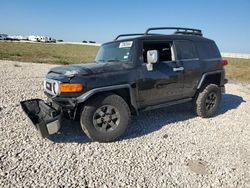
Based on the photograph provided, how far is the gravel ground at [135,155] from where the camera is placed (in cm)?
379

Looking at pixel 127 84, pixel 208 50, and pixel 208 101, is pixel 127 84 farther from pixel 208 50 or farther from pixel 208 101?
pixel 208 50

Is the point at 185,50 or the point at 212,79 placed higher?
the point at 185,50

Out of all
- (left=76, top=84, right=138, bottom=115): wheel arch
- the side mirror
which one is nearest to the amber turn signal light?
Answer: (left=76, top=84, right=138, bottom=115): wheel arch

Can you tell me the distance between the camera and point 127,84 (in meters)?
5.00

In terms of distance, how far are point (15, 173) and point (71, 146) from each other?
1115mm

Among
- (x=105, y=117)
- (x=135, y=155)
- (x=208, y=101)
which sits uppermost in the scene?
(x=105, y=117)

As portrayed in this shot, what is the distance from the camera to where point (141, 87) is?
17.2 ft

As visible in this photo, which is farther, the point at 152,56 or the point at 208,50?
the point at 208,50

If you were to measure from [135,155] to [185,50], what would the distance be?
297 cm

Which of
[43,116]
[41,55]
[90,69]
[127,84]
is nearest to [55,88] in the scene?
[43,116]

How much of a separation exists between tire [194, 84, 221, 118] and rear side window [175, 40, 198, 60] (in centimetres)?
94

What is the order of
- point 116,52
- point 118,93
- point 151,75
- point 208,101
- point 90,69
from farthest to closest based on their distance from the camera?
point 208,101 → point 116,52 → point 151,75 → point 118,93 → point 90,69

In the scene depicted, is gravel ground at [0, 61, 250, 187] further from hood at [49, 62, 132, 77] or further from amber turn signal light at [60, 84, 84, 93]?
hood at [49, 62, 132, 77]

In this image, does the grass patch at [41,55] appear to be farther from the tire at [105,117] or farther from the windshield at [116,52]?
the tire at [105,117]
